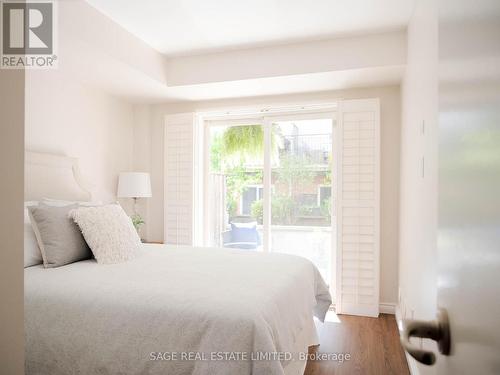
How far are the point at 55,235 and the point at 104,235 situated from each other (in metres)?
0.32

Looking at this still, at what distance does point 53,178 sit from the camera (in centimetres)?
308

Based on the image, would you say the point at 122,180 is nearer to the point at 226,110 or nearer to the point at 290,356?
the point at 226,110

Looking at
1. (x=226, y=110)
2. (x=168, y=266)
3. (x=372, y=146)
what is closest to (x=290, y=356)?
(x=168, y=266)

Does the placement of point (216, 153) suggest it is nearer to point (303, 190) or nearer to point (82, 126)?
point (303, 190)

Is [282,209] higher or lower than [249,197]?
lower

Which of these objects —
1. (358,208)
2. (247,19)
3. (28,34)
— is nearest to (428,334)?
(28,34)

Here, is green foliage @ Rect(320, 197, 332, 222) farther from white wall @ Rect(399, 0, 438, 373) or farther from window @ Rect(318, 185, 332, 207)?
white wall @ Rect(399, 0, 438, 373)

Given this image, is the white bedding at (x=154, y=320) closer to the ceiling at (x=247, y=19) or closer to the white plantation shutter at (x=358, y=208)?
the white plantation shutter at (x=358, y=208)

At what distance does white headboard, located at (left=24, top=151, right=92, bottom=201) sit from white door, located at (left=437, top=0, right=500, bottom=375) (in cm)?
291

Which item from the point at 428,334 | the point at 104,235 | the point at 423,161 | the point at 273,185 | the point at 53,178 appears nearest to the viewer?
the point at 428,334

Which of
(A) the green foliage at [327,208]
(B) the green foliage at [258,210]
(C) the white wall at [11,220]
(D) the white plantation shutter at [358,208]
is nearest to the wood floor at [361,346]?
(D) the white plantation shutter at [358,208]

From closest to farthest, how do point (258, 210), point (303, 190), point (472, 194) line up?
1. point (472, 194)
2. point (303, 190)
3. point (258, 210)

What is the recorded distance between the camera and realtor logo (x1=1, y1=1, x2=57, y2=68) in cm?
69

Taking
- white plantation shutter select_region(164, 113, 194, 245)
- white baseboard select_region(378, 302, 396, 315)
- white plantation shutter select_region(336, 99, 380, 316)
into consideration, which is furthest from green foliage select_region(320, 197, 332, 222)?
white plantation shutter select_region(164, 113, 194, 245)
